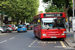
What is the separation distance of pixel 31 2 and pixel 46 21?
33.1 m

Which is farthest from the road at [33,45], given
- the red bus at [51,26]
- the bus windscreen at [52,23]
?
the bus windscreen at [52,23]

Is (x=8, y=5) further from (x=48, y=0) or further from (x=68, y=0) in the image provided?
(x=68, y=0)

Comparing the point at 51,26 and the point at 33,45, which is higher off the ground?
the point at 51,26

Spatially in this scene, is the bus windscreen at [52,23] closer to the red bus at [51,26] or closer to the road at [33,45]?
the red bus at [51,26]

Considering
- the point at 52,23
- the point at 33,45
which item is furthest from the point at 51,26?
the point at 33,45

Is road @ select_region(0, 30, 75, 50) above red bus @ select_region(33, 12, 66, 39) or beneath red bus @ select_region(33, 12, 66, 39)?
beneath

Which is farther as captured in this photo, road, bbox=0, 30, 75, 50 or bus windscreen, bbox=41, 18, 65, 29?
bus windscreen, bbox=41, 18, 65, 29

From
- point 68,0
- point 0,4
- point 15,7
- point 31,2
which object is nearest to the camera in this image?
point 68,0

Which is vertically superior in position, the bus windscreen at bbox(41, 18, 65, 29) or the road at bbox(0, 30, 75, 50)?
the bus windscreen at bbox(41, 18, 65, 29)

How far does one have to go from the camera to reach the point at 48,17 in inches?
595

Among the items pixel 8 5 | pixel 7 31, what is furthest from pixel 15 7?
pixel 7 31

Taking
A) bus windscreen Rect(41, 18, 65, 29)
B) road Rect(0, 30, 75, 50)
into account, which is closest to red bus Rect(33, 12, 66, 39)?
bus windscreen Rect(41, 18, 65, 29)

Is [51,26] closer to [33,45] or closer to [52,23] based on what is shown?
[52,23]

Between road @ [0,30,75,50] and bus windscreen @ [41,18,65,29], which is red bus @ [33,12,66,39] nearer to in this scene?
bus windscreen @ [41,18,65,29]
